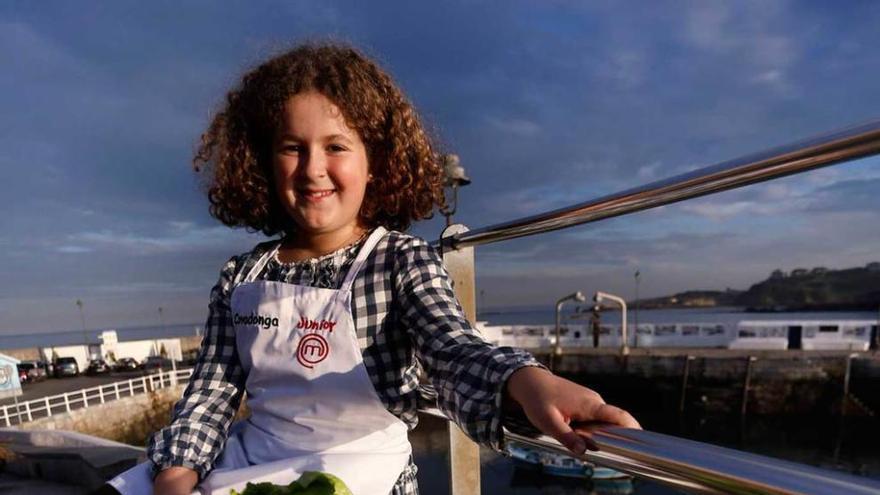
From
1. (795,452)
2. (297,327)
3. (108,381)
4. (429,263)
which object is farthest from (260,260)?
(108,381)

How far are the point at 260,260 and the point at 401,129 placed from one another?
20.3 inches

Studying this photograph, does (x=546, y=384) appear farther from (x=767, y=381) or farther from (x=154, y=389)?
(x=767, y=381)

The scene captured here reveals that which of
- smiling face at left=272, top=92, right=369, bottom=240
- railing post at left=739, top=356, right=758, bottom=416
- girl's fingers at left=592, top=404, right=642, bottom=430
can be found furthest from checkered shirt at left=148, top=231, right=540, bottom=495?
railing post at left=739, top=356, right=758, bottom=416

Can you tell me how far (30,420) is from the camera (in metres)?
11.2

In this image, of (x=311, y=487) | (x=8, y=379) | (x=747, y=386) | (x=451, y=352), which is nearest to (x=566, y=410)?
(x=451, y=352)

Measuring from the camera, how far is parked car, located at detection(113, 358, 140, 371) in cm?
2192

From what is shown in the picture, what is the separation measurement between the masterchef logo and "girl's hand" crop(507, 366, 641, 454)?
559mm

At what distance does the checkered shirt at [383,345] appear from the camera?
857 mm

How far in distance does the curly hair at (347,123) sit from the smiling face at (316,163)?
0.11ft

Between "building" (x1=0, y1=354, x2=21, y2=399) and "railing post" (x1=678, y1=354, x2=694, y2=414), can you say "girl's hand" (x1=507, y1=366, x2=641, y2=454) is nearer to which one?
"building" (x1=0, y1=354, x2=21, y2=399)

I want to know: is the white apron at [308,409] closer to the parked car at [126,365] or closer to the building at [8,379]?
the building at [8,379]

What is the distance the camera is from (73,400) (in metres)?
13.3

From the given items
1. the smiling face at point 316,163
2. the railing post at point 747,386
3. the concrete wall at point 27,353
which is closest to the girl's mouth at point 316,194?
the smiling face at point 316,163

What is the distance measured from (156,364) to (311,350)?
1007 inches
